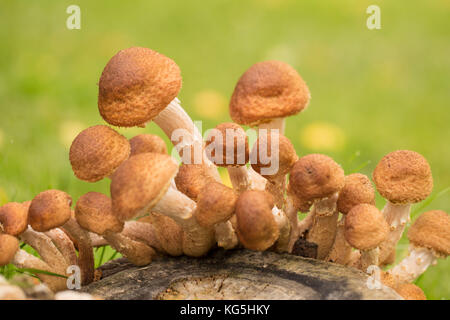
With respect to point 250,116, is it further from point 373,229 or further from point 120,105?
point 373,229

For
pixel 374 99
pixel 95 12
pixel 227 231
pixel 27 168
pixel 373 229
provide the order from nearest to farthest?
pixel 373 229, pixel 227 231, pixel 27 168, pixel 374 99, pixel 95 12

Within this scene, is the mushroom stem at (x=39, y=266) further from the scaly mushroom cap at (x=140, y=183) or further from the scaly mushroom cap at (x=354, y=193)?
the scaly mushroom cap at (x=354, y=193)

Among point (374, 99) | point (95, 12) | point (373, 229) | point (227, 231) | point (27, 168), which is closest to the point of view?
point (373, 229)


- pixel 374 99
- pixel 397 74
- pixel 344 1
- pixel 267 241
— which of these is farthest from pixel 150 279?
pixel 344 1

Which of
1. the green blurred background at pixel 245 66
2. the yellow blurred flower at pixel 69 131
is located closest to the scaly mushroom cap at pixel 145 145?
the green blurred background at pixel 245 66

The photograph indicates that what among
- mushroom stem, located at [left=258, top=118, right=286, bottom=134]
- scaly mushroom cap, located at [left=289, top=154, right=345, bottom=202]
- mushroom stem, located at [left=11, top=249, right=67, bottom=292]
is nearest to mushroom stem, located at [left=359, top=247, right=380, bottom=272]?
scaly mushroom cap, located at [left=289, top=154, right=345, bottom=202]

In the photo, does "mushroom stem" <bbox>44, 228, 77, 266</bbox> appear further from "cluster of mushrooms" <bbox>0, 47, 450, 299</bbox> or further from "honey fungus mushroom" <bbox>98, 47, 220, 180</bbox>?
"honey fungus mushroom" <bbox>98, 47, 220, 180</bbox>
